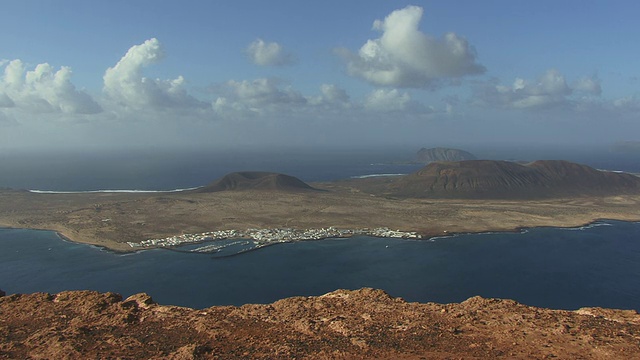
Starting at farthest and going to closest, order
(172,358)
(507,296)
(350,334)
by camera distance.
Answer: (507,296) < (350,334) < (172,358)

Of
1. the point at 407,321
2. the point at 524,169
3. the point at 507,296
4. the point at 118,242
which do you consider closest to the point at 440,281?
the point at 507,296

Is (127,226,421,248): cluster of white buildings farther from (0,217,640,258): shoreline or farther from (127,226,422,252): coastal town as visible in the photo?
(0,217,640,258): shoreline

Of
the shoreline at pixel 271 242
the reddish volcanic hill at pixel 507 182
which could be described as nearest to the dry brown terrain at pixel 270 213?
the shoreline at pixel 271 242

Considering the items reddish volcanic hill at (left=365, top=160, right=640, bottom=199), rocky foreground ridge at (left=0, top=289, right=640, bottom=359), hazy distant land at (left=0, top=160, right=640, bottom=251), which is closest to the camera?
rocky foreground ridge at (left=0, top=289, right=640, bottom=359)

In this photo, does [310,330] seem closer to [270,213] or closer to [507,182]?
[270,213]

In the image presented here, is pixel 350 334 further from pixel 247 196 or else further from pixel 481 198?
pixel 481 198

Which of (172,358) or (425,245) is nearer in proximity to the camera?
(172,358)

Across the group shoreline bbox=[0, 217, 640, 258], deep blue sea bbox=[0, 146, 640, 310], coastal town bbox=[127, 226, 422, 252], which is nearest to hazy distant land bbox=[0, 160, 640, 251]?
shoreline bbox=[0, 217, 640, 258]
